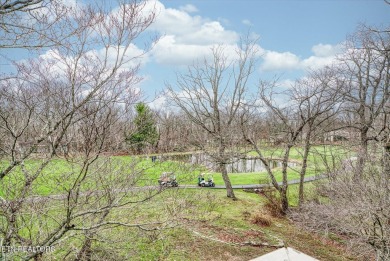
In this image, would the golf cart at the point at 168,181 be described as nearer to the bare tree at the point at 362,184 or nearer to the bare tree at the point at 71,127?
the bare tree at the point at 71,127

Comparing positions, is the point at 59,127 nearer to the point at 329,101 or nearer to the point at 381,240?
the point at 381,240

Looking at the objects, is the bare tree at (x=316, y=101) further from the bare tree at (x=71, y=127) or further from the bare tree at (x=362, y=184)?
the bare tree at (x=71, y=127)

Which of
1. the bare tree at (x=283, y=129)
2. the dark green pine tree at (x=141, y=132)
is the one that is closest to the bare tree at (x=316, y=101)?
the bare tree at (x=283, y=129)

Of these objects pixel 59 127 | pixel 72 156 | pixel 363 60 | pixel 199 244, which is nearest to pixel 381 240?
pixel 199 244

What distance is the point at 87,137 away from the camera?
611cm

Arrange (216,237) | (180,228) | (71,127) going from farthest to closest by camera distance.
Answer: (180,228)
(216,237)
(71,127)

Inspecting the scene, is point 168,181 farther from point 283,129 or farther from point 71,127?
point 283,129

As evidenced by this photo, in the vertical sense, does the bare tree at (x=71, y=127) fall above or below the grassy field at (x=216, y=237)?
above

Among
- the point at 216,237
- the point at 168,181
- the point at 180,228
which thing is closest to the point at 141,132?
the point at 168,181

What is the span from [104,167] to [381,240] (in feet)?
25.8

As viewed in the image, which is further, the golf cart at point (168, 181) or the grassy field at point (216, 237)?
the grassy field at point (216, 237)

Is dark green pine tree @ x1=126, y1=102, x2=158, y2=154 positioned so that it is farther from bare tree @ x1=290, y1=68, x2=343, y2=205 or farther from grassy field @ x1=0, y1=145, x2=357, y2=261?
bare tree @ x1=290, y1=68, x2=343, y2=205

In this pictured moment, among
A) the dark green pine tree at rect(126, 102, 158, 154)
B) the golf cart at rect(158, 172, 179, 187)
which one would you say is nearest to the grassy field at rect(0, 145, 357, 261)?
the golf cart at rect(158, 172, 179, 187)

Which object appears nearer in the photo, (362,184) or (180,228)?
(362,184)
